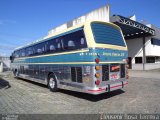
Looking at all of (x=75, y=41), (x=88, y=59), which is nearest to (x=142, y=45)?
(x=75, y=41)

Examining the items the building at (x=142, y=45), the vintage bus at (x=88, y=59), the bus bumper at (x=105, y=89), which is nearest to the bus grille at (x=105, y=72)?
the vintage bus at (x=88, y=59)

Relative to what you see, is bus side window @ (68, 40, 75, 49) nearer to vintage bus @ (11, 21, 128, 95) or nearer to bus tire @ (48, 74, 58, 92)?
vintage bus @ (11, 21, 128, 95)

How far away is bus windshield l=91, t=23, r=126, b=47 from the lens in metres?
7.37

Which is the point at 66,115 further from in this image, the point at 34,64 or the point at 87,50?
the point at 34,64

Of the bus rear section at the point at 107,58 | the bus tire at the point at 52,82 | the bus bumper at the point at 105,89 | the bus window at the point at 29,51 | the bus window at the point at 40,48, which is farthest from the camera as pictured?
the bus window at the point at 29,51

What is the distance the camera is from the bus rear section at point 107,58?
6.89 m

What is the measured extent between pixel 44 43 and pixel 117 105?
6.21 meters

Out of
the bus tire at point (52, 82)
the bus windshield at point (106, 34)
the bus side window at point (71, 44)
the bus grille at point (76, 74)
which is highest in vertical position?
the bus windshield at point (106, 34)

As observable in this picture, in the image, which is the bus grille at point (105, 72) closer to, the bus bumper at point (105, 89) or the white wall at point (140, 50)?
the bus bumper at point (105, 89)

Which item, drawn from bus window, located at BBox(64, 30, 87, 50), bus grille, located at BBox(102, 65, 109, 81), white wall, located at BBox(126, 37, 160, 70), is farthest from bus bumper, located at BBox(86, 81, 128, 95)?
white wall, located at BBox(126, 37, 160, 70)

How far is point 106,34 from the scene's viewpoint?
7.88m

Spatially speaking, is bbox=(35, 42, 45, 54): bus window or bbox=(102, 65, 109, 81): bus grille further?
bbox=(35, 42, 45, 54): bus window

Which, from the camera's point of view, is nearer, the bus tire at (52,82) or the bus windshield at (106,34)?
the bus windshield at (106,34)

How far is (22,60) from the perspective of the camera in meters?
15.3
